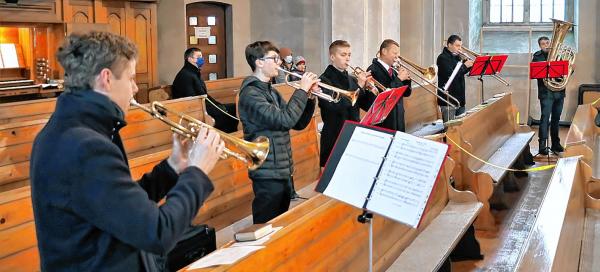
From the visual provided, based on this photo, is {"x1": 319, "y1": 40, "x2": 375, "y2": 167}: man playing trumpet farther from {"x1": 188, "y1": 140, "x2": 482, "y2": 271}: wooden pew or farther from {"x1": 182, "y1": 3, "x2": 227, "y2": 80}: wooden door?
{"x1": 182, "y1": 3, "x2": 227, "y2": 80}: wooden door

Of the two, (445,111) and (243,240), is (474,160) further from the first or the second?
(243,240)

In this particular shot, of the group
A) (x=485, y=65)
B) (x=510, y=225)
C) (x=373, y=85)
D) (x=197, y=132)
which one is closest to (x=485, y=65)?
(x=485, y=65)

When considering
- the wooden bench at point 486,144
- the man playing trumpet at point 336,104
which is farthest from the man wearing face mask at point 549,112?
the man playing trumpet at point 336,104

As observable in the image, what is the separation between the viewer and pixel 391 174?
3127 millimetres

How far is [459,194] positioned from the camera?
20.4 ft

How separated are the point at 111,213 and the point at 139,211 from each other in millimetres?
73

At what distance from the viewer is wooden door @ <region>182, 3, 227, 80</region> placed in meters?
13.9

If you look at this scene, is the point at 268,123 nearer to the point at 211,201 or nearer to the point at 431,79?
the point at 211,201

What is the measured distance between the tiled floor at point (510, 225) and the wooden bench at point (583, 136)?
0.78 metres

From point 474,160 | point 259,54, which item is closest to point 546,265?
point 259,54

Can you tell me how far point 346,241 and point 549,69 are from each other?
7.35 metres

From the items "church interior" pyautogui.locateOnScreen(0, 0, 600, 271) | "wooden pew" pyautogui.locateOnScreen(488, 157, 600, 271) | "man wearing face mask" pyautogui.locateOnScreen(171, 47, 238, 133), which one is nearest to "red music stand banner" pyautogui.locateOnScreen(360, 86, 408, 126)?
"church interior" pyautogui.locateOnScreen(0, 0, 600, 271)

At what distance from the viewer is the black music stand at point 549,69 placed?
1059 cm

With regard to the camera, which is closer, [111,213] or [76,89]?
[111,213]
